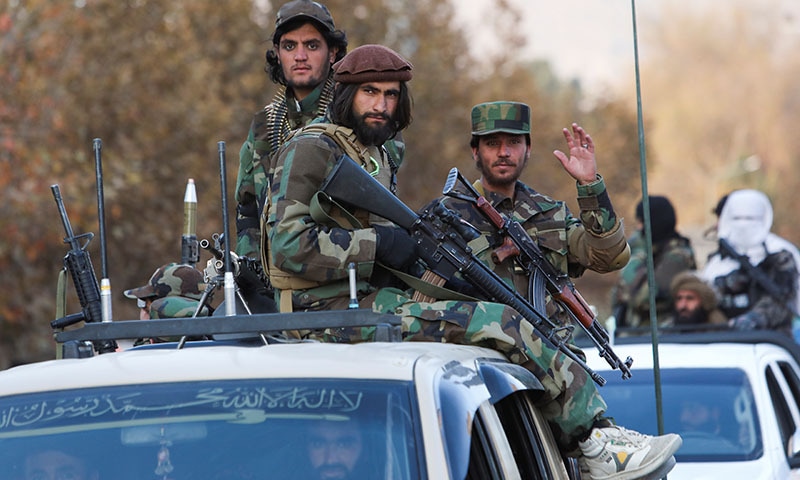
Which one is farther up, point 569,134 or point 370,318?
point 569,134

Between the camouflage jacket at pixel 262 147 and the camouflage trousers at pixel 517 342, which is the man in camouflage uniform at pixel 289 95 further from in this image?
the camouflage trousers at pixel 517 342

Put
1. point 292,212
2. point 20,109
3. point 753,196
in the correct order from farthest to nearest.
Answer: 1. point 20,109
2. point 753,196
3. point 292,212

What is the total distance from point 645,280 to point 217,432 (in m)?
8.09

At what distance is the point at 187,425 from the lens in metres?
3.61

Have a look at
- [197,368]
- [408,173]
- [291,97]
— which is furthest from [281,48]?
[408,173]

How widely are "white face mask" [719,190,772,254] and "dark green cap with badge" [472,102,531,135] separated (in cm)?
677

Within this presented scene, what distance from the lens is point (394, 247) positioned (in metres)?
4.97

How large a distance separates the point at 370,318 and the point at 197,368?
450mm

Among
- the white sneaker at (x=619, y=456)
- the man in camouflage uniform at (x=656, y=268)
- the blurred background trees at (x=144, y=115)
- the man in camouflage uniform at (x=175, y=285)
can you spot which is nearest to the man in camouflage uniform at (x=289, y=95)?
the man in camouflage uniform at (x=175, y=285)

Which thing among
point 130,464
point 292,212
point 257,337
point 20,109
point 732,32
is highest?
point 732,32

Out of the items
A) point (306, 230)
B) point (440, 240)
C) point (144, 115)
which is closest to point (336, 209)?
point (306, 230)

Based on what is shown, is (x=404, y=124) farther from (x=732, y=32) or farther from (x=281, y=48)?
(x=732, y=32)

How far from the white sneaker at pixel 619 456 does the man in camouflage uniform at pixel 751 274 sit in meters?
6.57

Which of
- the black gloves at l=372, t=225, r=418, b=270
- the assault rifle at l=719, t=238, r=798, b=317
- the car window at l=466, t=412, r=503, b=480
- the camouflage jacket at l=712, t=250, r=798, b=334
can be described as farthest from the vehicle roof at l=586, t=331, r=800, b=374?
the car window at l=466, t=412, r=503, b=480
